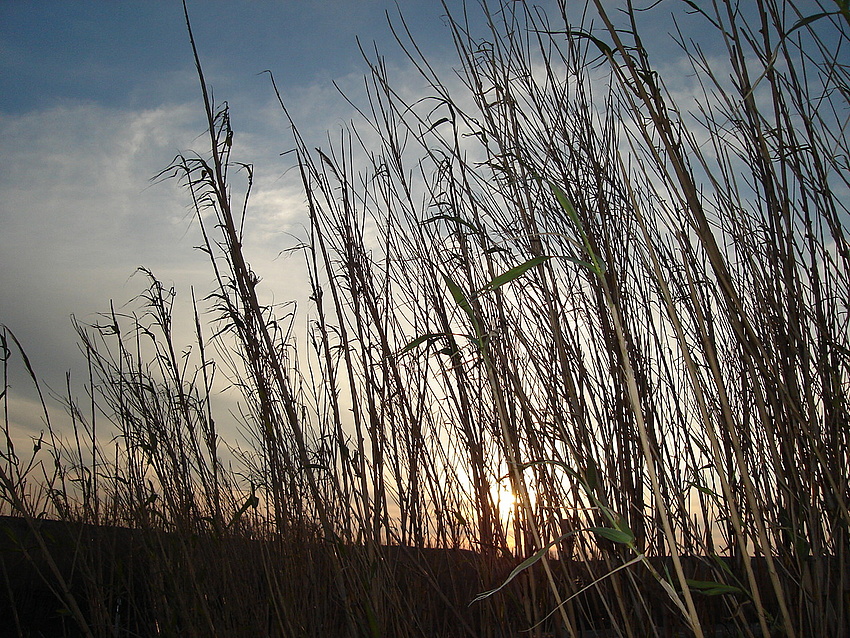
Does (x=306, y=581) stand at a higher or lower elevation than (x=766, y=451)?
lower

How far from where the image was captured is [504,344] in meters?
1.10

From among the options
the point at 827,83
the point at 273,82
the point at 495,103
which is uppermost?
the point at 273,82

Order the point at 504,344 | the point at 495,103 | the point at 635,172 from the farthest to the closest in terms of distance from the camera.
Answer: the point at 635,172
the point at 495,103
the point at 504,344

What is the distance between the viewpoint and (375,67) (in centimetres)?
145

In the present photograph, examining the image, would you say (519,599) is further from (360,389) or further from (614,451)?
(360,389)

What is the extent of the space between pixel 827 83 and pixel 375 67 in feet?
3.04

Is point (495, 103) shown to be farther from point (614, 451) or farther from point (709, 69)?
point (614, 451)

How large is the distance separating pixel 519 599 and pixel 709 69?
1.07 meters

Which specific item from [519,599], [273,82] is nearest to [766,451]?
[519,599]

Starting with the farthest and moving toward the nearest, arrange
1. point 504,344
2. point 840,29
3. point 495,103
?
point 495,103 < point 504,344 < point 840,29

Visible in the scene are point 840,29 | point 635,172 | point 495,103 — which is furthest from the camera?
point 635,172

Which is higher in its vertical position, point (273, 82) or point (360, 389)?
point (273, 82)

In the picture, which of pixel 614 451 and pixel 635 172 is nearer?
pixel 614 451

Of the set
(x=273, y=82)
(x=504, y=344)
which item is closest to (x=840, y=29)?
(x=504, y=344)
